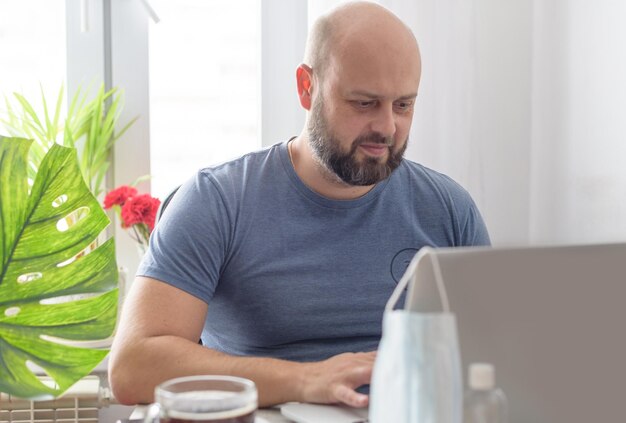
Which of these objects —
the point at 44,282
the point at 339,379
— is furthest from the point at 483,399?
the point at 44,282

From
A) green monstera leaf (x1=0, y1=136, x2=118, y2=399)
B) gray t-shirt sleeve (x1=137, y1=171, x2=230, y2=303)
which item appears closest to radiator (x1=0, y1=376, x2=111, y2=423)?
gray t-shirt sleeve (x1=137, y1=171, x2=230, y2=303)

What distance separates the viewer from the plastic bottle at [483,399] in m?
0.72

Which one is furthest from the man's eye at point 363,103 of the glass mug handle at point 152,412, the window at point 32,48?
the window at point 32,48

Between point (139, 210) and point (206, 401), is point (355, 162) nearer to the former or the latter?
point (139, 210)

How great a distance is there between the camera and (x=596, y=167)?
1852 millimetres

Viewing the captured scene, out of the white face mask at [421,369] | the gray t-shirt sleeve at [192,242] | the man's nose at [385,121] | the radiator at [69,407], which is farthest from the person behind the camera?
the radiator at [69,407]

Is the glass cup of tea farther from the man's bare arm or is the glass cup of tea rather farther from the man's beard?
the man's beard

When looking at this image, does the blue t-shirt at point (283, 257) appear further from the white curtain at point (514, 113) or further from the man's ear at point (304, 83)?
the white curtain at point (514, 113)

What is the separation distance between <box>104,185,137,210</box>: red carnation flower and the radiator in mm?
429

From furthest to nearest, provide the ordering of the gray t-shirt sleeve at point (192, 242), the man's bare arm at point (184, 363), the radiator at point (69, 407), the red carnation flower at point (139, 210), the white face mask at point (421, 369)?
the red carnation flower at point (139, 210) → the radiator at point (69, 407) → the gray t-shirt sleeve at point (192, 242) → the man's bare arm at point (184, 363) → the white face mask at point (421, 369)

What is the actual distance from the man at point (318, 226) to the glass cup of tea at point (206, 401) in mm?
623

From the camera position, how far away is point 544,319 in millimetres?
754

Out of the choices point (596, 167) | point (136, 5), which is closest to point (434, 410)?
Result: point (596, 167)

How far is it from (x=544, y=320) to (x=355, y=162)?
817 millimetres
